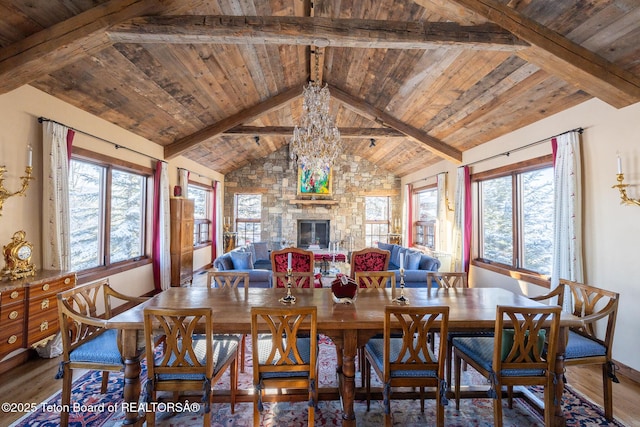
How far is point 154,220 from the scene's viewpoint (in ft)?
17.4

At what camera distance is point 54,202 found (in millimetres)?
3080

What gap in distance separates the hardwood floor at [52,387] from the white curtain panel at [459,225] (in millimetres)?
2779

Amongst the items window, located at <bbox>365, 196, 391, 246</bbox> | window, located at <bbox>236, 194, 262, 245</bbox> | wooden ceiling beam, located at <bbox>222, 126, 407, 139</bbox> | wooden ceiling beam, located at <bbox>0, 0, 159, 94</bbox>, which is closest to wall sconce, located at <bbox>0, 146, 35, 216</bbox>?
wooden ceiling beam, located at <bbox>0, 0, 159, 94</bbox>

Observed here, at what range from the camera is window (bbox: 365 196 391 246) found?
370 inches

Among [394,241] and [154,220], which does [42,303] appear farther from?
[394,241]

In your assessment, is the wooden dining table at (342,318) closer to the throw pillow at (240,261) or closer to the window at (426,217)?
the throw pillow at (240,261)

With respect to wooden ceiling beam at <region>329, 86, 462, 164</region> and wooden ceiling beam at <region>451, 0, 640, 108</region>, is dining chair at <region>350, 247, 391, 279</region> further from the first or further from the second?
wooden ceiling beam at <region>451, 0, 640, 108</region>

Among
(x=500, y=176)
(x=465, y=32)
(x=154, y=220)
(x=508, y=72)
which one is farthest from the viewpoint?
(x=154, y=220)

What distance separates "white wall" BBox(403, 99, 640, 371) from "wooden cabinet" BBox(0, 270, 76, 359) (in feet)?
17.8

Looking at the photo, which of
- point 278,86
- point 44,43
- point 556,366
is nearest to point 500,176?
point 556,366

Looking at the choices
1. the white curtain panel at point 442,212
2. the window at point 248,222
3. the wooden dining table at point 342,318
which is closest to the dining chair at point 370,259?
the wooden dining table at point 342,318

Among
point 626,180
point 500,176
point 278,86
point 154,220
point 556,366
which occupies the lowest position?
point 556,366

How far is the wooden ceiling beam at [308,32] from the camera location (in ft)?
8.68

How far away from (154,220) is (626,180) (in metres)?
6.50
